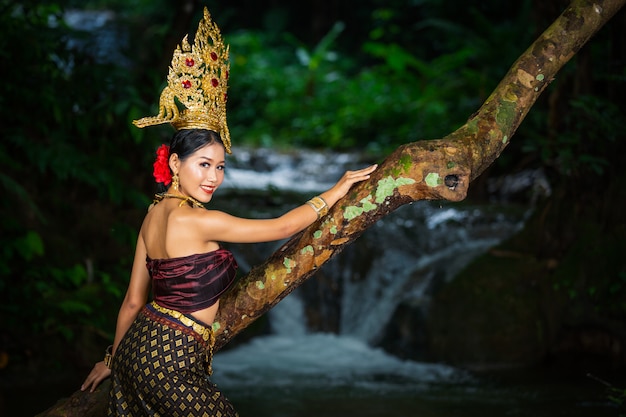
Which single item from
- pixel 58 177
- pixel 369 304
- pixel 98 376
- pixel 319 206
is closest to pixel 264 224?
pixel 319 206

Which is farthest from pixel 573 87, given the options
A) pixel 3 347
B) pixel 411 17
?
pixel 411 17

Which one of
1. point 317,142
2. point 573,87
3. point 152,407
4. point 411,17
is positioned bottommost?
point 152,407

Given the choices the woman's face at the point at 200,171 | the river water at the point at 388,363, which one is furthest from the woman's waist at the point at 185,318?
the river water at the point at 388,363

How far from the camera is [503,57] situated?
10.9 metres

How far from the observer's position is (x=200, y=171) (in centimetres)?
276

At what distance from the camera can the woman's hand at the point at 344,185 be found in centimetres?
282

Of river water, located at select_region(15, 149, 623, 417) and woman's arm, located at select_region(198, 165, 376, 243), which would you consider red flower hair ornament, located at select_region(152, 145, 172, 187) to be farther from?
river water, located at select_region(15, 149, 623, 417)

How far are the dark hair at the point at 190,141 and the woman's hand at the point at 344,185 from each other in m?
0.46

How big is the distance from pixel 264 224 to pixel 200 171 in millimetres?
304

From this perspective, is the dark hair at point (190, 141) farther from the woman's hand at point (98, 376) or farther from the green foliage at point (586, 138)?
the green foliage at point (586, 138)

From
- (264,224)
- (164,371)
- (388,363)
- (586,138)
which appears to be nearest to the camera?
(164,371)

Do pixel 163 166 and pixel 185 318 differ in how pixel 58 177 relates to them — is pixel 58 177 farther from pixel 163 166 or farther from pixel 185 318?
pixel 185 318

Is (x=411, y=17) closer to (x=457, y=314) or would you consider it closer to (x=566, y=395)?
(x=457, y=314)

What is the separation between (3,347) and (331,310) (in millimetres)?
3181
